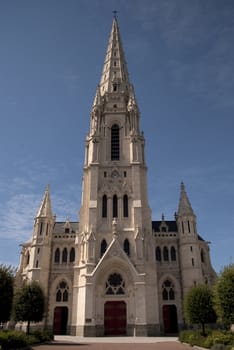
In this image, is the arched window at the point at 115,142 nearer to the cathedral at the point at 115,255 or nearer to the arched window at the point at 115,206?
the cathedral at the point at 115,255

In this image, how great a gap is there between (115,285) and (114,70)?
1625 inches

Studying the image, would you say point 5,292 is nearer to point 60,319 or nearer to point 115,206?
point 60,319

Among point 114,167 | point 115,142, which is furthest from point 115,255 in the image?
point 115,142

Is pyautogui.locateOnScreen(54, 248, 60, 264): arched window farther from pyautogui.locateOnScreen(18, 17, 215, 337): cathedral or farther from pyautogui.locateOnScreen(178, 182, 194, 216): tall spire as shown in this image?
pyautogui.locateOnScreen(178, 182, 194, 216): tall spire

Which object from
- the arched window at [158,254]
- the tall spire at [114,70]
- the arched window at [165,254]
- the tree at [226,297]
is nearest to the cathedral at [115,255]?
the arched window at [158,254]

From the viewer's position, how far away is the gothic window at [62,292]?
43375mm

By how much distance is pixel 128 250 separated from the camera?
141 ft

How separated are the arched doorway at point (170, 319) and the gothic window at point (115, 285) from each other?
734 cm

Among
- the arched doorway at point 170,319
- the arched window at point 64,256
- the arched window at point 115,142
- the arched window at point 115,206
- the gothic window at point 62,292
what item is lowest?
the arched doorway at point 170,319

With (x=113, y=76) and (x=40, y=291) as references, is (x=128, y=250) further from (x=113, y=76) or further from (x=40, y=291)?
(x=113, y=76)

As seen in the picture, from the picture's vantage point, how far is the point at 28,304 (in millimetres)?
31219

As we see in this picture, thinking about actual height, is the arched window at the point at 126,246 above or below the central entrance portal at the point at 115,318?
Result: above

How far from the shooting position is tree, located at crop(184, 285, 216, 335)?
30.1 meters

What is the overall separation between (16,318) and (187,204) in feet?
95.9
